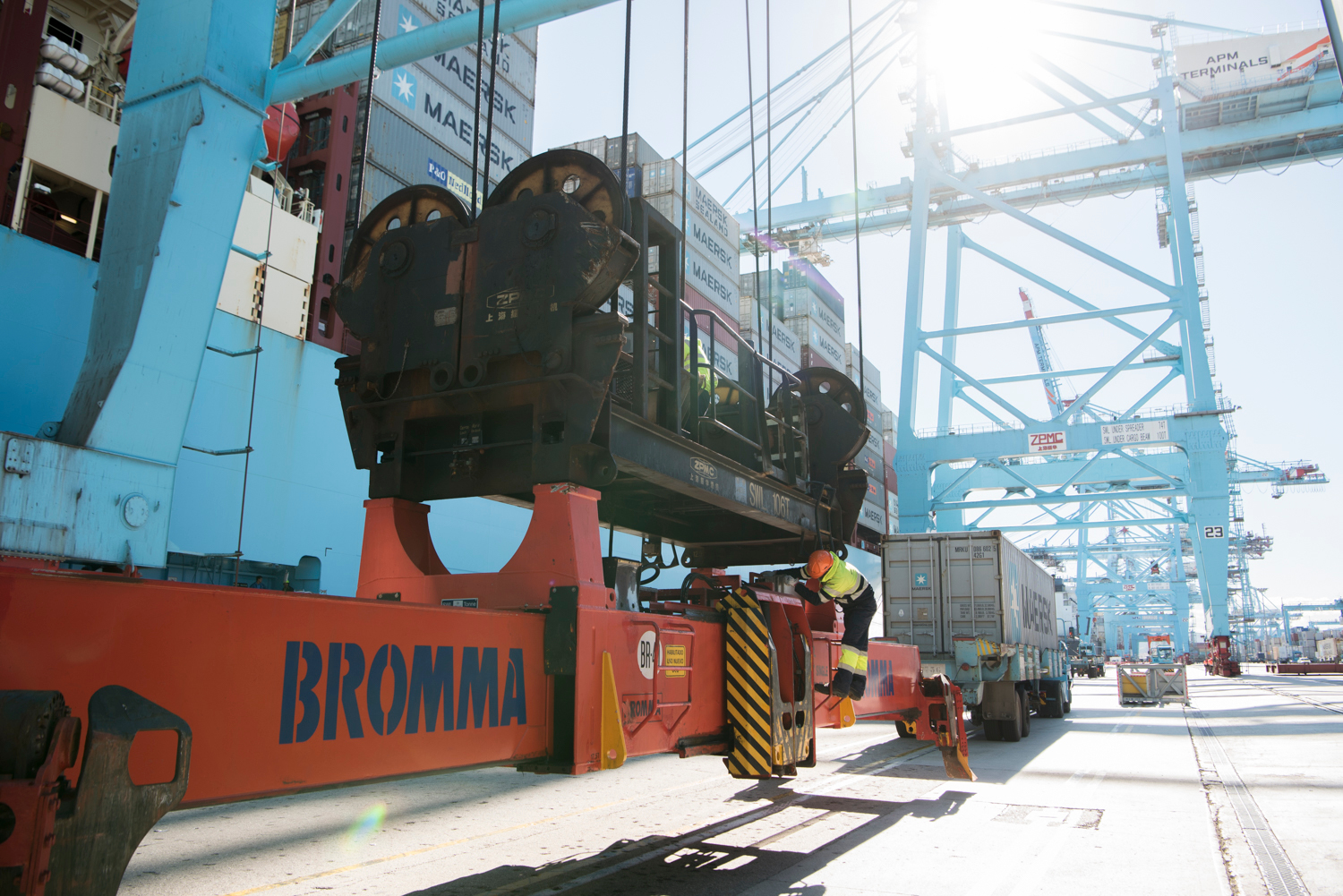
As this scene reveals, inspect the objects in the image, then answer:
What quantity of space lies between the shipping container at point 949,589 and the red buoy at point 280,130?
13078 mm

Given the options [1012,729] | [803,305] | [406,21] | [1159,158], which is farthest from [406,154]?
[1159,158]

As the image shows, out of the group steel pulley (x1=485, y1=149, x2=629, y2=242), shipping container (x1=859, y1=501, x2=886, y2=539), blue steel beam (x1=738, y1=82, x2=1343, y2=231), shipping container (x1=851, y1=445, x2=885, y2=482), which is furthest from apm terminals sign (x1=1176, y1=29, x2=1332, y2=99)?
steel pulley (x1=485, y1=149, x2=629, y2=242)

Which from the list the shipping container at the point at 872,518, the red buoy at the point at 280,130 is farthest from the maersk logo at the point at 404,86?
the shipping container at the point at 872,518

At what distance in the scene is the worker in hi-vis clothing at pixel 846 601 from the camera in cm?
649

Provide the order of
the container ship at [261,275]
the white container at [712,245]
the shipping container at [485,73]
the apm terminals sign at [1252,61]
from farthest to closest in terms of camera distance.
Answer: the apm terminals sign at [1252,61], the white container at [712,245], the shipping container at [485,73], the container ship at [261,275]

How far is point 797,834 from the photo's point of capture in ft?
23.2

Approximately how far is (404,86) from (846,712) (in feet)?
55.7

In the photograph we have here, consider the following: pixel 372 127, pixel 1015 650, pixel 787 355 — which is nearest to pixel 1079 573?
pixel 787 355

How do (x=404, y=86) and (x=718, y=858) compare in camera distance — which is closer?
(x=718, y=858)

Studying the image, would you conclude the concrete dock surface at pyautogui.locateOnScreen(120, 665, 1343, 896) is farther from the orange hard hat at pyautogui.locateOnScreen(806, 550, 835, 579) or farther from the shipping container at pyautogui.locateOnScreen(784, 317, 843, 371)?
the shipping container at pyautogui.locateOnScreen(784, 317, 843, 371)

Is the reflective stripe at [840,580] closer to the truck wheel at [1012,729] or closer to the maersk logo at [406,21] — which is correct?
the truck wheel at [1012,729]

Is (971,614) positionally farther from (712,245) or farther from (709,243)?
(712,245)

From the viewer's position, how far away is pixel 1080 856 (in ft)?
20.8

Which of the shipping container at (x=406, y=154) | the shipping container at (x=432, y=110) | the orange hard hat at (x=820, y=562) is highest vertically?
the shipping container at (x=432, y=110)
